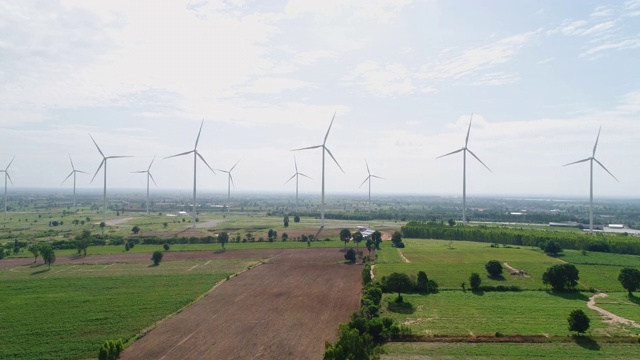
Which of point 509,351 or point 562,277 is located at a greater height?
point 562,277

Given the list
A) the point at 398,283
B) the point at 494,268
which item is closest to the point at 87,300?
the point at 398,283

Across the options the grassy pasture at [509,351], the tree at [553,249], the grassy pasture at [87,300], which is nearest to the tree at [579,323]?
the grassy pasture at [509,351]

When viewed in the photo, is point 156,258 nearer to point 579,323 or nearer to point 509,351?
point 509,351

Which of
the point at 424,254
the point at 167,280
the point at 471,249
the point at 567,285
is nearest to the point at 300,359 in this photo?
the point at 167,280

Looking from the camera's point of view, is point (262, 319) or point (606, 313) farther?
point (606, 313)

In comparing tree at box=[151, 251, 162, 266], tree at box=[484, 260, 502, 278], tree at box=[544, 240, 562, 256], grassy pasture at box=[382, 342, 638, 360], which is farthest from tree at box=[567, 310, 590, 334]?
tree at box=[151, 251, 162, 266]

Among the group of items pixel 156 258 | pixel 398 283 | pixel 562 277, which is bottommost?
pixel 156 258

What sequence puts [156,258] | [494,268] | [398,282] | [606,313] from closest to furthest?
[606,313] → [398,282] → [494,268] → [156,258]
